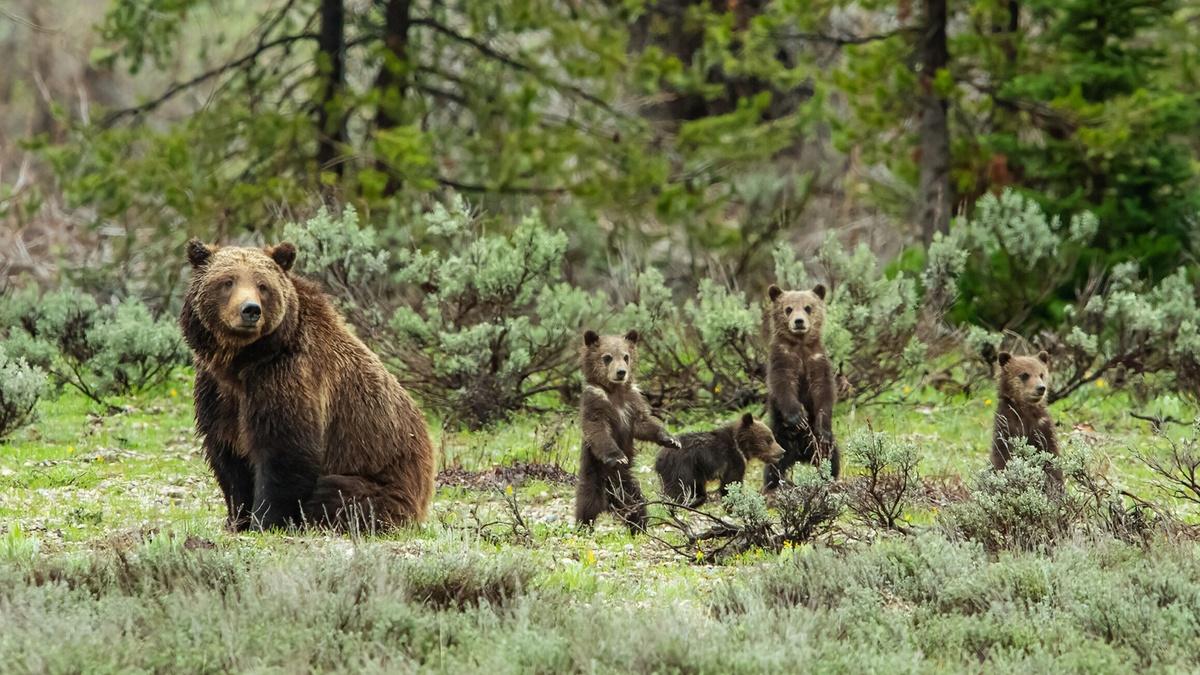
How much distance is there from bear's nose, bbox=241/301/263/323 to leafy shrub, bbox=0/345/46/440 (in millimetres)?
4642

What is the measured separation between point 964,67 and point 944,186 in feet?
4.80

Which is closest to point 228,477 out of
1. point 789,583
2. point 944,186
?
point 789,583

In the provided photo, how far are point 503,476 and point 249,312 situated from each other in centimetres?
361

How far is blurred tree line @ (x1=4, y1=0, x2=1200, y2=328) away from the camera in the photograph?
16.4 m

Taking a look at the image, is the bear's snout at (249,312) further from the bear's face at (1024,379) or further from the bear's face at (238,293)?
the bear's face at (1024,379)

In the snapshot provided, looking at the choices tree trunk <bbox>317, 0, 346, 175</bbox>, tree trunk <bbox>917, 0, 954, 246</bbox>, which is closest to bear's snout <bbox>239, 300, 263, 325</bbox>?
tree trunk <bbox>317, 0, 346, 175</bbox>

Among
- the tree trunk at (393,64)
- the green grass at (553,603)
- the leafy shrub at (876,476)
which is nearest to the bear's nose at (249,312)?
the green grass at (553,603)

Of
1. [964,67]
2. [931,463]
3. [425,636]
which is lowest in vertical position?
[931,463]

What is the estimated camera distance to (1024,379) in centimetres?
952

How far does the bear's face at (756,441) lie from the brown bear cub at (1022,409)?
4.54ft

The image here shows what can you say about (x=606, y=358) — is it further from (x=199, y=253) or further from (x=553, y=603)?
(x=553, y=603)

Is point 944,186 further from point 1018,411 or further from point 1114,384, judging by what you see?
point 1018,411

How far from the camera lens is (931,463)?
11.4 m

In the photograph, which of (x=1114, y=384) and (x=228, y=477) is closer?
(x=228, y=477)
